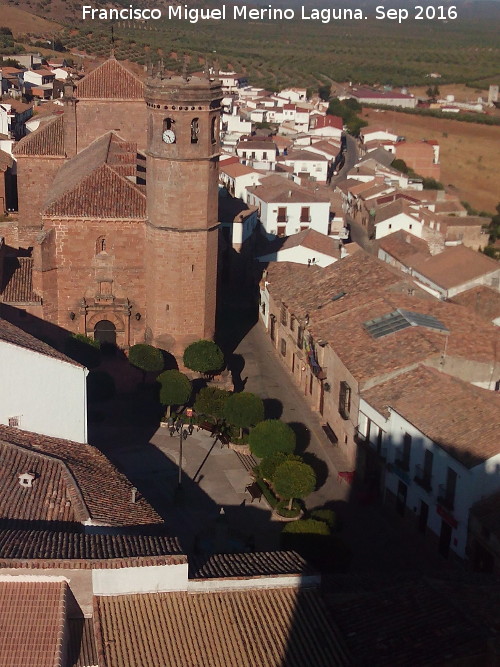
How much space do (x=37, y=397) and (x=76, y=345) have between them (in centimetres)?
880

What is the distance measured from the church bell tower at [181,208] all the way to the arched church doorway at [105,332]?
1.61 metres

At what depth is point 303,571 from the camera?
15.4 metres

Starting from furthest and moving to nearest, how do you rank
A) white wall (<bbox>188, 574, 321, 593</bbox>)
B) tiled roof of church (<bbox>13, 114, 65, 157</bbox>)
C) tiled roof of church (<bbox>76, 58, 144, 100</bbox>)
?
tiled roof of church (<bbox>13, 114, 65, 157</bbox>) → tiled roof of church (<bbox>76, 58, 144, 100</bbox>) → white wall (<bbox>188, 574, 321, 593</bbox>)

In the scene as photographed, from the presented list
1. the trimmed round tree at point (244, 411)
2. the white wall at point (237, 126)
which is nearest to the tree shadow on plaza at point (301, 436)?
the trimmed round tree at point (244, 411)

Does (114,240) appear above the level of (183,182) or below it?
below

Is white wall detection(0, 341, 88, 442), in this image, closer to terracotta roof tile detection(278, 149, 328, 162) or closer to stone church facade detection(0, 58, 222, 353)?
stone church facade detection(0, 58, 222, 353)

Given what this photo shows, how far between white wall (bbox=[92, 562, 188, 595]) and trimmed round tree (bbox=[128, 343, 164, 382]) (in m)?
14.6

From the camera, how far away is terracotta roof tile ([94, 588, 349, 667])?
1359cm

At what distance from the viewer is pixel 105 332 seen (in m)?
31.5

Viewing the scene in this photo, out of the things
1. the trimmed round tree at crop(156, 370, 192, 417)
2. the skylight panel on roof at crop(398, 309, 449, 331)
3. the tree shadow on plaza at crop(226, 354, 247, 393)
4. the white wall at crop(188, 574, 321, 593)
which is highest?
the skylight panel on roof at crop(398, 309, 449, 331)

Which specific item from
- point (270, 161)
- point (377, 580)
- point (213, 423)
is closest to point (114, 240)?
point (213, 423)

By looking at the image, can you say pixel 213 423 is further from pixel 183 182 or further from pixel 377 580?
pixel 377 580

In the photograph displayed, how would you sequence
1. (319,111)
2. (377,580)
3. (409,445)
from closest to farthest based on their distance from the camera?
(377,580)
(409,445)
(319,111)

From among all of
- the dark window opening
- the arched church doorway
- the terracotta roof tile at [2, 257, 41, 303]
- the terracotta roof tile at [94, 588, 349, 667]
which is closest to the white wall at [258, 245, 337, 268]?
the arched church doorway
